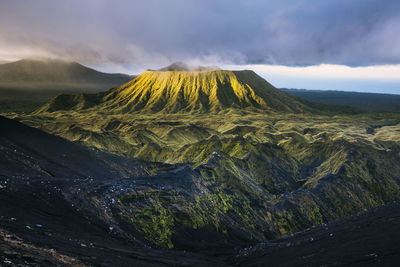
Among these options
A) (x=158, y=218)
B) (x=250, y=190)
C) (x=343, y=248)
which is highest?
(x=343, y=248)

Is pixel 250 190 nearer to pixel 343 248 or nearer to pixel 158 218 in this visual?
pixel 158 218

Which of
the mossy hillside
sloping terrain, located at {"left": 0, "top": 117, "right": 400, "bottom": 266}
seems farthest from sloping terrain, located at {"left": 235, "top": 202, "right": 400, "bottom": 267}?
the mossy hillside

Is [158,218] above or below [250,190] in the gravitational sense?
above

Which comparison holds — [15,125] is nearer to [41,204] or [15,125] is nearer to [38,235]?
[41,204]

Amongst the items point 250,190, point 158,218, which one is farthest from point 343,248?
point 250,190

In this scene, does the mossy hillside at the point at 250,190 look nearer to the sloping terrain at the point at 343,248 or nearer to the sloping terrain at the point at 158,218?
the sloping terrain at the point at 158,218

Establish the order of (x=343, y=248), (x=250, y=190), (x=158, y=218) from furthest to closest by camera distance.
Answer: (x=250, y=190), (x=158, y=218), (x=343, y=248)

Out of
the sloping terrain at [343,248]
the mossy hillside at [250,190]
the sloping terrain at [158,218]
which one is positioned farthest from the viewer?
the mossy hillside at [250,190]

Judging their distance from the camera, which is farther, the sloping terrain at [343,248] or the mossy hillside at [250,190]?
the mossy hillside at [250,190]

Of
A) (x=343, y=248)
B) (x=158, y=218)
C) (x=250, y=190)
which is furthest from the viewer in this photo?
(x=250, y=190)

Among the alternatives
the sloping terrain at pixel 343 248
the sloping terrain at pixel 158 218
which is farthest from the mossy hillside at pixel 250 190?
the sloping terrain at pixel 343 248

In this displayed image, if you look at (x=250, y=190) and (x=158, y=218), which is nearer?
(x=158, y=218)
